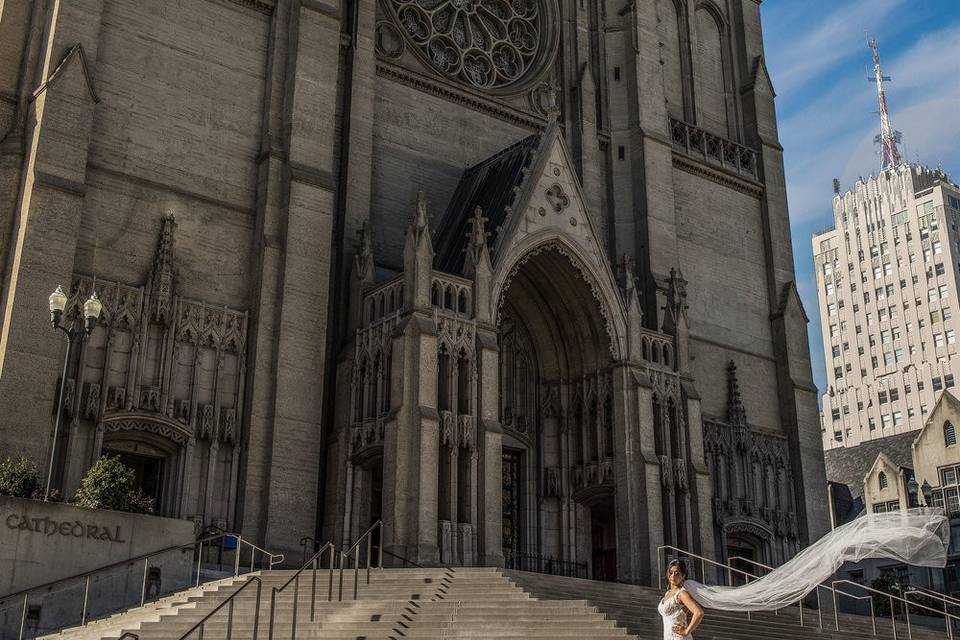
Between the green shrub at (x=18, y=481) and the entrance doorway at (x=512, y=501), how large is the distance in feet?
46.2

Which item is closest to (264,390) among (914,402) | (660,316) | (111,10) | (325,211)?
(325,211)

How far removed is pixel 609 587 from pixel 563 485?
812 centimetres

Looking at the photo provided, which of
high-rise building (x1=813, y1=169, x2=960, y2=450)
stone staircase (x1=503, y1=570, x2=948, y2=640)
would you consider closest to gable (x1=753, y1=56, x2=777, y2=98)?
stone staircase (x1=503, y1=570, x2=948, y2=640)

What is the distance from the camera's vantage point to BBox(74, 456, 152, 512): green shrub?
70.2 ft

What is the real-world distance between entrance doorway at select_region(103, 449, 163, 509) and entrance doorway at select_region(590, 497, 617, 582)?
12337 mm

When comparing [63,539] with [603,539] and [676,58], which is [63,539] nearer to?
[603,539]

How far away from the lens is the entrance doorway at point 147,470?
27.0 metres

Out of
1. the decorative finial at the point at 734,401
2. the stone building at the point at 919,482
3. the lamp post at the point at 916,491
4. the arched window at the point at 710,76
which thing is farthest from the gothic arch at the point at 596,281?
the stone building at the point at 919,482

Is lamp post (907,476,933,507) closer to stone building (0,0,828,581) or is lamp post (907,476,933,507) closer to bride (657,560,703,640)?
stone building (0,0,828,581)

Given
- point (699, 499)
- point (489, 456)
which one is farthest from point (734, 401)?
point (489, 456)

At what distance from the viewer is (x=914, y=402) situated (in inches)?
3413

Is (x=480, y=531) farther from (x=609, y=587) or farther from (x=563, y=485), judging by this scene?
(x=563, y=485)

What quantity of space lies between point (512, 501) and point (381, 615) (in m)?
14.1

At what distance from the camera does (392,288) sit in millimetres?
28969
